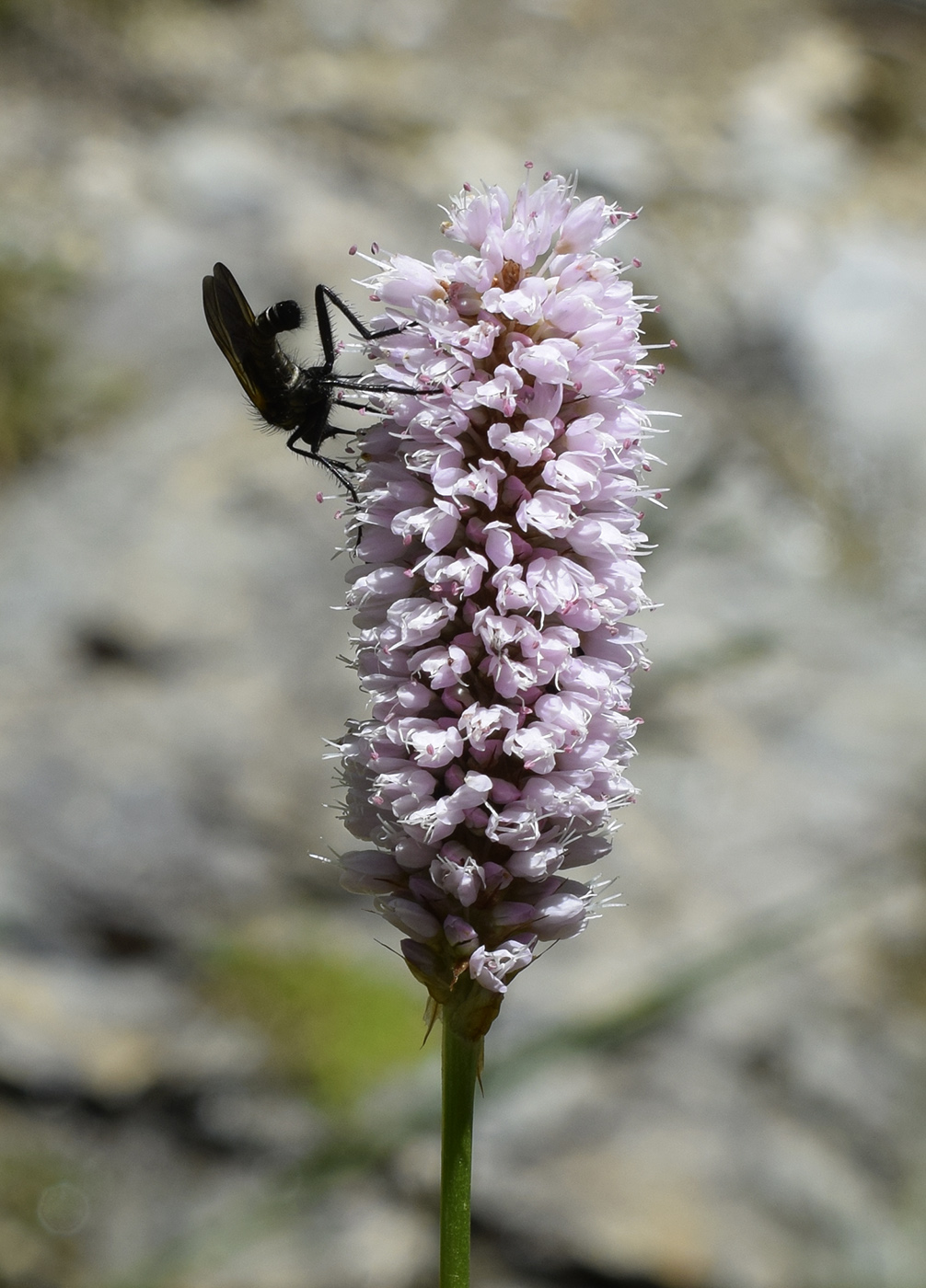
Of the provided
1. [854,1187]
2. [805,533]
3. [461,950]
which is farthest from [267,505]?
[461,950]

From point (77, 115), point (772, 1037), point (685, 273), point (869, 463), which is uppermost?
point (77, 115)

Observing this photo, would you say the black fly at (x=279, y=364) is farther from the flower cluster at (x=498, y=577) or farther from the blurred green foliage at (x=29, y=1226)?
the blurred green foliage at (x=29, y=1226)

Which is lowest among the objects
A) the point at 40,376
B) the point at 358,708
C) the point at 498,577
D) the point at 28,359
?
the point at 498,577

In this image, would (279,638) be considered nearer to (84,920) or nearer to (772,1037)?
(84,920)

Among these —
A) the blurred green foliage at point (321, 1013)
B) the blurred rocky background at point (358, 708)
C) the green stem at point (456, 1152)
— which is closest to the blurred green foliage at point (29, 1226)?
the blurred rocky background at point (358, 708)

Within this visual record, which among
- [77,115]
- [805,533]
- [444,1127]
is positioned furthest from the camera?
[77,115]

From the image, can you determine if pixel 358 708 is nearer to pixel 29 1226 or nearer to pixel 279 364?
pixel 29 1226

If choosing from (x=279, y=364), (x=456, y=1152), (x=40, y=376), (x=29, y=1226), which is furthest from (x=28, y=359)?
(x=456, y=1152)
